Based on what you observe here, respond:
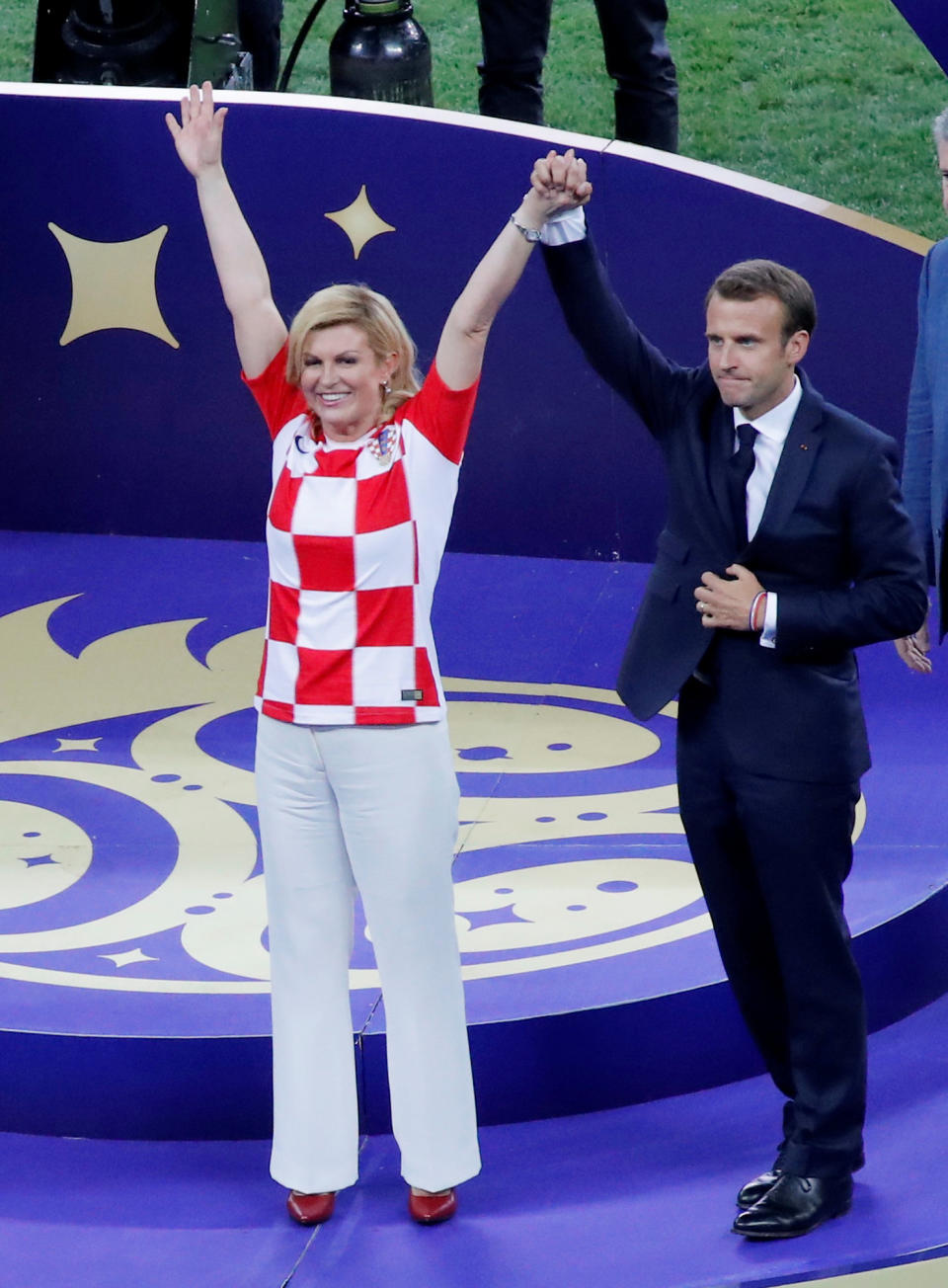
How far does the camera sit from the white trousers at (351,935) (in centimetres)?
287

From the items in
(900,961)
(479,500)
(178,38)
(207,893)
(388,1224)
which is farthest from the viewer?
(178,38)

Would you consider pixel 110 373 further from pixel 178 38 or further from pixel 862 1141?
pixel 862 1141

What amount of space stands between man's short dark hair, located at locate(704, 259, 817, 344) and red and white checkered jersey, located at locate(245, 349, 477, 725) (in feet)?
1.30

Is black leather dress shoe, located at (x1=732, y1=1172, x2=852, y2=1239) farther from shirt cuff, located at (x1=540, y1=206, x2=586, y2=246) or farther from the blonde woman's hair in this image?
shirt cuff, located at (x1=540, y1=206, x2=586, y2=246)

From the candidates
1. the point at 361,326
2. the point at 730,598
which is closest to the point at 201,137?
the point at 361,326

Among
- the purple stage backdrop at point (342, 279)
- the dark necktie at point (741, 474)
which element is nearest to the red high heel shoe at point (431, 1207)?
the dark necktie at point (741, 474)

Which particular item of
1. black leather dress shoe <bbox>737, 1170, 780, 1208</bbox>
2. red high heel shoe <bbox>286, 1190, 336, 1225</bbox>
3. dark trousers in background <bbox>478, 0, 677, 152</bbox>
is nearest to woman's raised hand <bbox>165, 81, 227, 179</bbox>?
red high heel shoe <bbox>286, 1190, 336, 1225</bbox>

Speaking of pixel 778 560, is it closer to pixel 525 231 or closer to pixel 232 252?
pixel 525 231

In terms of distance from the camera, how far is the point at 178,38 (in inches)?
256

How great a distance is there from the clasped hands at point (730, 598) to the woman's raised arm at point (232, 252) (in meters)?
0.73

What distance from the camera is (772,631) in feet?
9.21

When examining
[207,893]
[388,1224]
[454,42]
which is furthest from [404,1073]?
[454,42]

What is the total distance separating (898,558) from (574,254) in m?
0.63

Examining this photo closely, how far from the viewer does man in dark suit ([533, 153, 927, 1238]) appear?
9.15 feet
